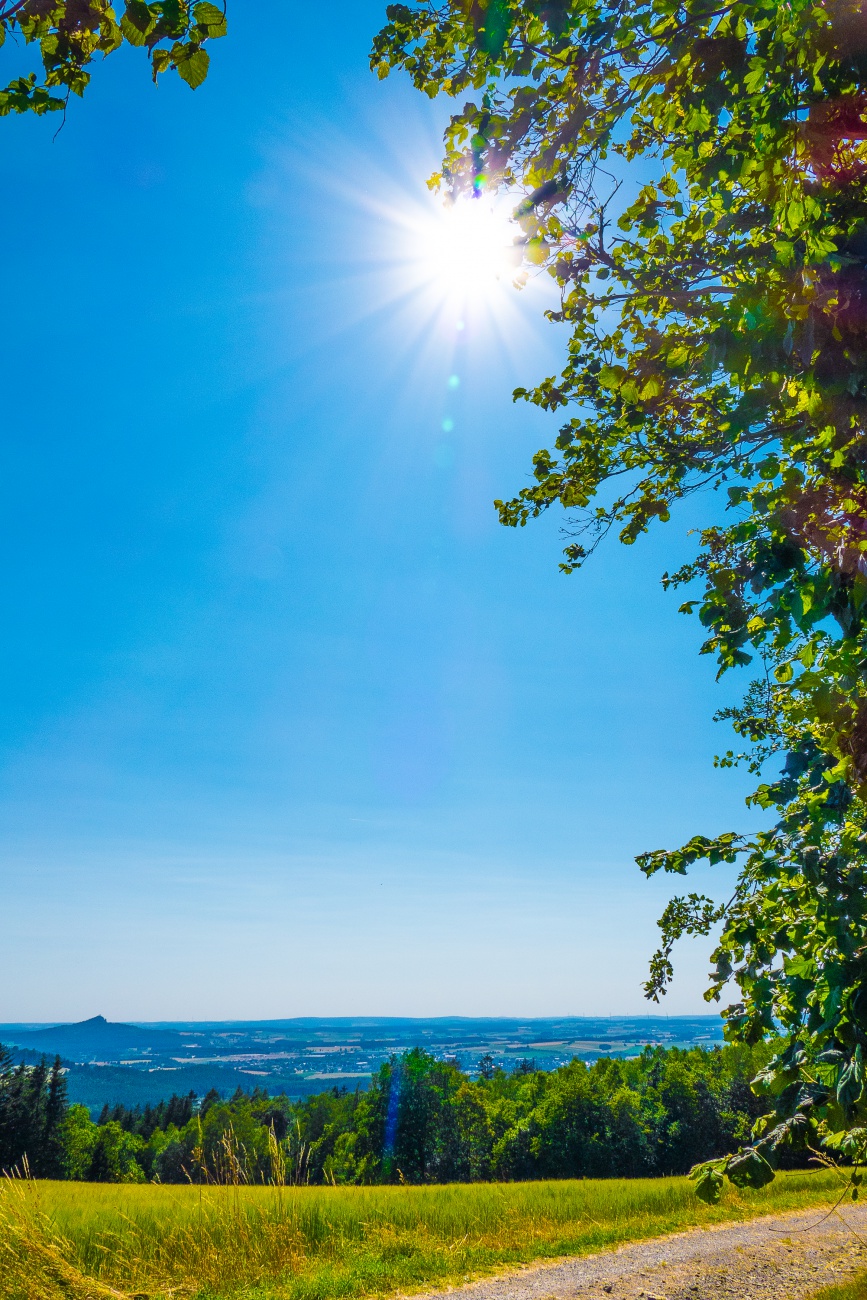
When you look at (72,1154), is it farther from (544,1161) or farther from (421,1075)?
(544,1161)

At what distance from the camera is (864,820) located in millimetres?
4469

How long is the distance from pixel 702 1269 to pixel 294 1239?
6.81 meters

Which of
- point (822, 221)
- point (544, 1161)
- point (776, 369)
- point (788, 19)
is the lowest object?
point (544, 1161)

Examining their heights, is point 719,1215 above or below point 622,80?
below

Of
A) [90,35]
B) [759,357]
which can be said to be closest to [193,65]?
[90,35]

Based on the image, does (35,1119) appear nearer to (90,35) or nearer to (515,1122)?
(515,1122)

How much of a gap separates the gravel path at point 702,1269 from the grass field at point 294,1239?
2.57 feet

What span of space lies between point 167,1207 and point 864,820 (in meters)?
15.8

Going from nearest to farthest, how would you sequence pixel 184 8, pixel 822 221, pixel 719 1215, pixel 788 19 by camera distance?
pixel 184 8 → pixel 788 19 → pixel 822 221 → pixel 719 1215

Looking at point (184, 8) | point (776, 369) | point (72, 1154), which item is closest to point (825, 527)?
point (776, 369)

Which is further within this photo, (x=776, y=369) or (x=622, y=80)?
(x=622, y=80)

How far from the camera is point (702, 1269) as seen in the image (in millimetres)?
11023

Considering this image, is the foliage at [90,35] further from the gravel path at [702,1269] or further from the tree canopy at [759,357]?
the gravel path at [702,1269]

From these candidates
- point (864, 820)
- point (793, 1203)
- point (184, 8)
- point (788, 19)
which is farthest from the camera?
point (793, 1203)
